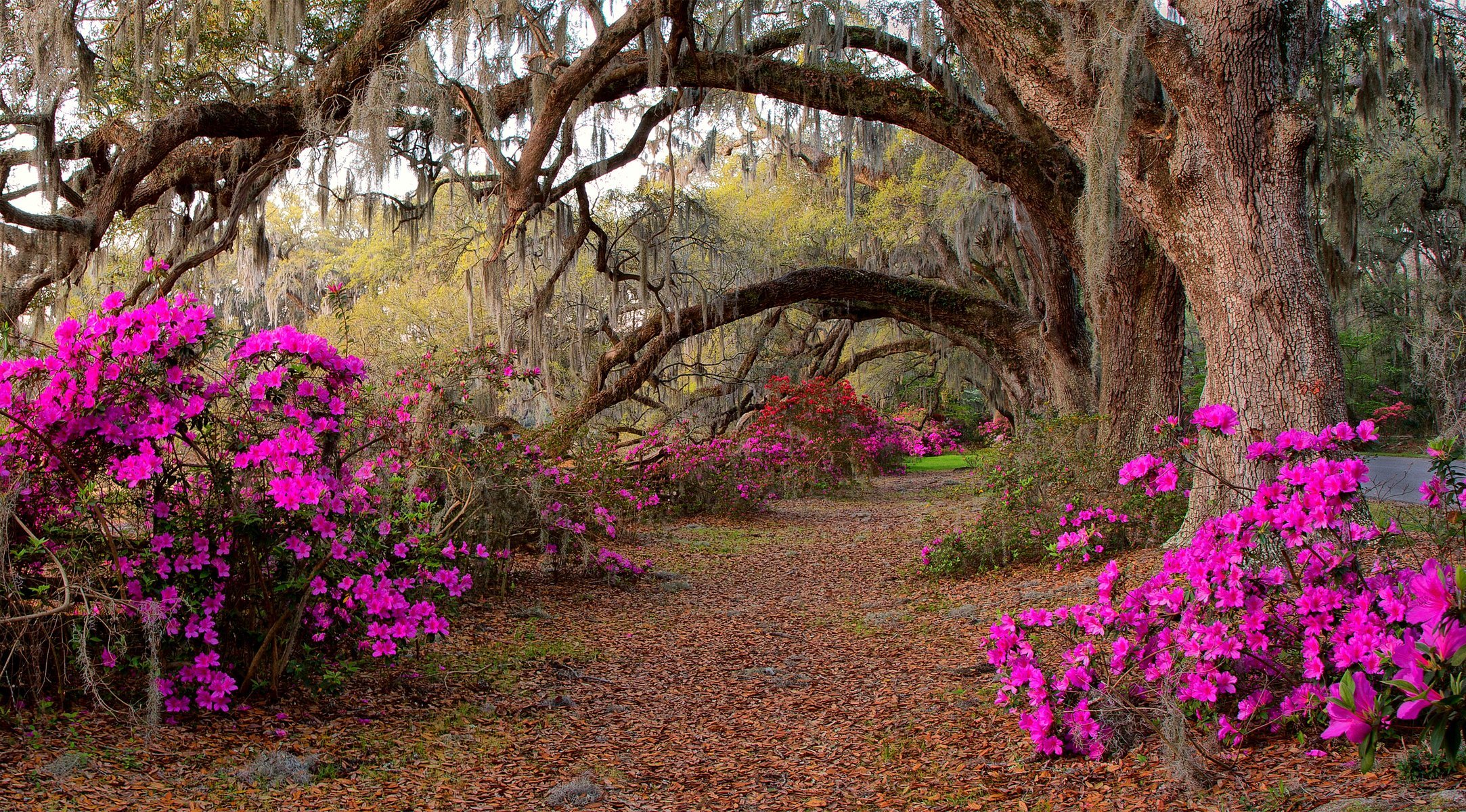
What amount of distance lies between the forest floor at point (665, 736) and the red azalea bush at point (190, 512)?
0.83ft

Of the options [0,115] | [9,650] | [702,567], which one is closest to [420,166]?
[0,115]

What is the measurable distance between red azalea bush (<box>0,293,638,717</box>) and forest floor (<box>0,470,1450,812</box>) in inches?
10.0

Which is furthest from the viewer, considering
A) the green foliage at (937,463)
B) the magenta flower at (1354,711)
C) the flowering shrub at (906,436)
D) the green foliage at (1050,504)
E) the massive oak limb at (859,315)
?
the green foliage at (937,463)

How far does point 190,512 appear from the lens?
346 cm

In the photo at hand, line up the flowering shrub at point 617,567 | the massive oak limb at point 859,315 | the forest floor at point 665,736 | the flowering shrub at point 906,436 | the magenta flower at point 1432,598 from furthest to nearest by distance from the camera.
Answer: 1. the flowering shrub at point 906,436
2. the massive oak limb at point 859,315
3. the flowering shrub at point 617,567
4. the forest floor at point 665,736
5. the magenta flower at point 1432,598

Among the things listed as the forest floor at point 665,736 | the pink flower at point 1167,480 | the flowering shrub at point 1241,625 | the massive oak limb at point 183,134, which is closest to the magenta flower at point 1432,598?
the flowering shrub at point 1241,625

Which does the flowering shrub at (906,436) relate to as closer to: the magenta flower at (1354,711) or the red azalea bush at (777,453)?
the red azalea bush at (777,453)

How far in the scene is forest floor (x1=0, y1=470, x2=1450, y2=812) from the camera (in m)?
2.83

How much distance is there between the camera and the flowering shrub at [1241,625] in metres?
2.64

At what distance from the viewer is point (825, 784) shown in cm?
327

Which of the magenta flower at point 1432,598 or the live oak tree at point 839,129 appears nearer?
the magenta flower at point 1432,598

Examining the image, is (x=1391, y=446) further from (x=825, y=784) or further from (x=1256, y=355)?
(x=825, y=784)

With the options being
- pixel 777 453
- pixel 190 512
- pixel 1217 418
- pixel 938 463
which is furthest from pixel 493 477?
pixel 938 463

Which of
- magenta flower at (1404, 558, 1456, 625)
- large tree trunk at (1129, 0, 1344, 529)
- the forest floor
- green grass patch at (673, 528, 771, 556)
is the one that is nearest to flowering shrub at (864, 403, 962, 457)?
green grass patch at (673, 528, 771, 556)
